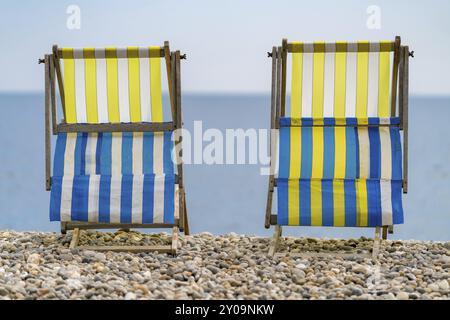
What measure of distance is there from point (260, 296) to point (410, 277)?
901 mm

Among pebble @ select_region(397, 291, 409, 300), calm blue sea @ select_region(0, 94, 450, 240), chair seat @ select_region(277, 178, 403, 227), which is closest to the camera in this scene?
pebble @ select_region(397, 291, 409, 300)

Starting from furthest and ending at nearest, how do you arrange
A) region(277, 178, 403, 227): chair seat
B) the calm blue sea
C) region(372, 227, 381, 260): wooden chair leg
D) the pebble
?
the calm blue sea, region(277, 178, 403, 227): chair seat, region(372, 227, 381, 260): wooden chair leg, the pebble

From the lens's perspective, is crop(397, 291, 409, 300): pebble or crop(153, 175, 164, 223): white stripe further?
crop(153, 175, 164, 223): white stripe

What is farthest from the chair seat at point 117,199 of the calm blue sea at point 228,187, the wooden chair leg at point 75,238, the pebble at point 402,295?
the calm blue sea at point 228,187

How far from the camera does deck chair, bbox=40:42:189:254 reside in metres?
5.39

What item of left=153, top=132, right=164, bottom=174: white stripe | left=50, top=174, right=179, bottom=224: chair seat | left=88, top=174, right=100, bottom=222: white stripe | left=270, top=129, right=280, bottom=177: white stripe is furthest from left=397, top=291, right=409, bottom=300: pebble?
left=88, top=174, right=100, bottom=222: white stripe

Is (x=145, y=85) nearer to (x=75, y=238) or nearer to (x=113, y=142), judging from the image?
(x=113, y=142)

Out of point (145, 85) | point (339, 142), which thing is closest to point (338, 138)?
point (339, 142)

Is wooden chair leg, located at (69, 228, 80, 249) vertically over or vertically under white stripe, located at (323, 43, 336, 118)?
under

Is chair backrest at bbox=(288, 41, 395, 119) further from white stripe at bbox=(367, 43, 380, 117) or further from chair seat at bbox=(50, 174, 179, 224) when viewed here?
chair seat at bbox=(50, 174, 179, 224)

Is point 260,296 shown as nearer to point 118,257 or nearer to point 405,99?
point 118,257

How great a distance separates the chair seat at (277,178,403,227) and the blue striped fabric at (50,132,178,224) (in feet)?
2.21

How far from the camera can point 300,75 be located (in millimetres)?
5379

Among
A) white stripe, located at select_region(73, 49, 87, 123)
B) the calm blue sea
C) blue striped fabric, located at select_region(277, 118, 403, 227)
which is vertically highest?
white stripe, located at select_region(73, 49, 87, 123)
